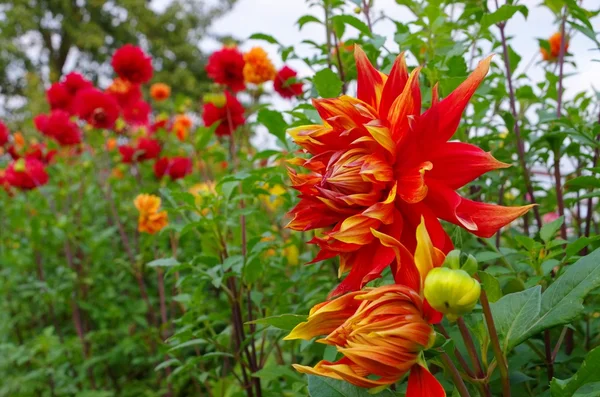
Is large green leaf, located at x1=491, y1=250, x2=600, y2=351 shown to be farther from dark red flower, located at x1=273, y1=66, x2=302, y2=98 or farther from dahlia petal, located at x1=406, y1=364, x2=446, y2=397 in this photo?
dark red flower, located at x1=273, y1=66, x2=302, y2=98

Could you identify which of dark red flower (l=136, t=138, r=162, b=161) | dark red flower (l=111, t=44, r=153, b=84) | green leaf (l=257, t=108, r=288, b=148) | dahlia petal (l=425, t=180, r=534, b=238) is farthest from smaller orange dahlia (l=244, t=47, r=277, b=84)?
dahlia petal (l=425, t=180, r=534, b=238)

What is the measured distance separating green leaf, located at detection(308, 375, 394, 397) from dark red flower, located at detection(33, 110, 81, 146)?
1.86m

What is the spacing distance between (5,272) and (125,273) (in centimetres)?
46

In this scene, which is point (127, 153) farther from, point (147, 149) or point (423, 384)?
point (423, 384)

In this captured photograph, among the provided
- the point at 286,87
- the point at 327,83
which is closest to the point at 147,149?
the point at 286,87

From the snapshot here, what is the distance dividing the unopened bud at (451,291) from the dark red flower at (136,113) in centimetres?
190

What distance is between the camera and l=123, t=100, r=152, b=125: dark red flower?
2.05 m

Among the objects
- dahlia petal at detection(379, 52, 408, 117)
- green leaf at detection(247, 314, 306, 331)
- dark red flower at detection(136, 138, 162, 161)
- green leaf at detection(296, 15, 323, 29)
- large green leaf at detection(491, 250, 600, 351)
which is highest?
dark red flower at detection(136, 138, 162, 161)

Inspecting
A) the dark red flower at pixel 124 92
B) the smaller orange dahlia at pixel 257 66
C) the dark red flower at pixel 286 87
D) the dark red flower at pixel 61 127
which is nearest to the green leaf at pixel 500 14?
the dark red flower at pixel 286 87

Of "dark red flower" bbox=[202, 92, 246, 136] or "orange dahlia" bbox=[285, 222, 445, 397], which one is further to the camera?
"dark red flower" bbox=[202, 92, 246, 136]

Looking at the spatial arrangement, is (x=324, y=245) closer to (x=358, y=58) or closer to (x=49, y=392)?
(x=358, y=58)

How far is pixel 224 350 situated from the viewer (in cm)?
92

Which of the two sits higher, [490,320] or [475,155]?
[475,155]

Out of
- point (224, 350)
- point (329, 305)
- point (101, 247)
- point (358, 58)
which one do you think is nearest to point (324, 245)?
point (329, 305)
